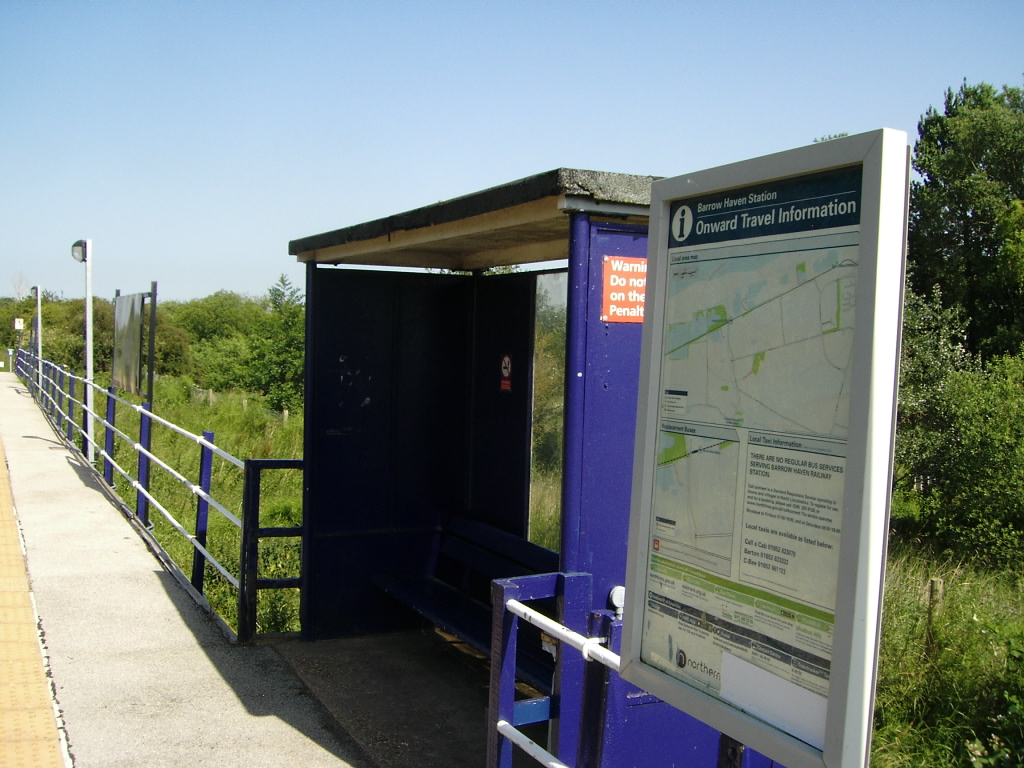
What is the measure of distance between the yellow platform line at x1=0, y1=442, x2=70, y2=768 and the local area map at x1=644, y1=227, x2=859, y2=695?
3099 mm

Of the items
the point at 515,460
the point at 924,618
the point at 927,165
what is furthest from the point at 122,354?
the point at 927,165

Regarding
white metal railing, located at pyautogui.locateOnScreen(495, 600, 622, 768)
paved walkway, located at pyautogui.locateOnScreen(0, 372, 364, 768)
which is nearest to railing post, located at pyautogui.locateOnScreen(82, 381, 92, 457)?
paved walkway, located at pyautogui.locateOnScreen(0, 372, 364, 768)

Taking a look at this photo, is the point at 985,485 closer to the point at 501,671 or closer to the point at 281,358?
the point at 501,671

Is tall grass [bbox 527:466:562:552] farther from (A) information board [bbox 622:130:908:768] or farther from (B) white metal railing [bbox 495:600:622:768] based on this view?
(A) information board [bbox 622:130:908:768]

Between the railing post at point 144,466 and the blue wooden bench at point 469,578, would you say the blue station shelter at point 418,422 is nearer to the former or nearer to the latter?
the blue wooden bench at point 469,578

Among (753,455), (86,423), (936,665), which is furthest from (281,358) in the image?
(753,455)

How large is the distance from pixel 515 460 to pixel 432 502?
2.68ft

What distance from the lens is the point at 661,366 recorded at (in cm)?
247

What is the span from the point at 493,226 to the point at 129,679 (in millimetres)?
3146

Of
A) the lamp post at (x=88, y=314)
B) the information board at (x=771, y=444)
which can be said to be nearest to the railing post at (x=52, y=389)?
the lamp post at (x=88, y=314)

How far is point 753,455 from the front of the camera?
2152 millimetres

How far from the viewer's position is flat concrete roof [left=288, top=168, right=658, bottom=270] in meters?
3.40

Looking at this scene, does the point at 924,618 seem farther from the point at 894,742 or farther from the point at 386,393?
the point at 386,393

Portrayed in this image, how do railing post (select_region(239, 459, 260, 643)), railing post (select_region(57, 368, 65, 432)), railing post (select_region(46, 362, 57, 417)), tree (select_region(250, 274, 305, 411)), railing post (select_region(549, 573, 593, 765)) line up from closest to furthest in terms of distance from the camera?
railing post (select_region(549, 573, 593, 765)) < railing post (select_region(239, 459, 260, 643)) < railing post (select_region(57, 368, 65, 432)) < railing post (select_region(46, 362, 57, 417)) < tree (select_region(250, 274, 305, 411))
